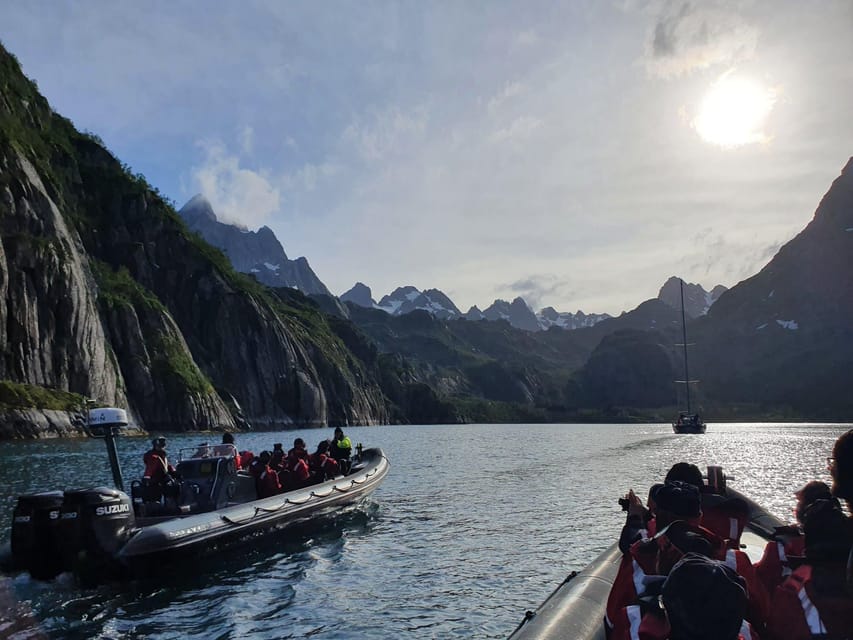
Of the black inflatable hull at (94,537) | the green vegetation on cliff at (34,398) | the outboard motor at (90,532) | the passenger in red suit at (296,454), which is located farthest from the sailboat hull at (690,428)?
the outboard motor at (90,532)

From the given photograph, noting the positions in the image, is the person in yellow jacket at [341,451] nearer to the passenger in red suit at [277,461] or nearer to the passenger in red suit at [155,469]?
the passenger in red suit at [277,461]

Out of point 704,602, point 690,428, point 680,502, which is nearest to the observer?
point 704,602

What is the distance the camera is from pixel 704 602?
257 cm

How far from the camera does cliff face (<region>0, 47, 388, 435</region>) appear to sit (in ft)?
176

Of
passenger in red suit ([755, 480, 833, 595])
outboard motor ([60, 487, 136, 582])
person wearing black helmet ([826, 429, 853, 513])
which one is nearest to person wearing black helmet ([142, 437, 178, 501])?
outboard motor ([60, 487, 136, 582])

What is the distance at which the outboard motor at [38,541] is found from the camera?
10.5 metres

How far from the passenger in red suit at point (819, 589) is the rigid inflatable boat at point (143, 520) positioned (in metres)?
10.7

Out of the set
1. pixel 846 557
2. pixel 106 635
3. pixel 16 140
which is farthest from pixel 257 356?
pixel 846 557

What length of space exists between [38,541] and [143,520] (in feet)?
9.48

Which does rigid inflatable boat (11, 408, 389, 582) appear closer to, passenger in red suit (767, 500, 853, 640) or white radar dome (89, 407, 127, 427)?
white radar dome (89, 407, 127, 427)

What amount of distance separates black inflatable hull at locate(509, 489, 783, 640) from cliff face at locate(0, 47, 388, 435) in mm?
52444

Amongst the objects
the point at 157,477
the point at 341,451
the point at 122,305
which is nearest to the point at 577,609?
the point at 157,477

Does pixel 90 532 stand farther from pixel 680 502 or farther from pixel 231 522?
pixel 680 502

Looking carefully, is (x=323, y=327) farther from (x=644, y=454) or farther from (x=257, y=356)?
(x=644, y=454)
